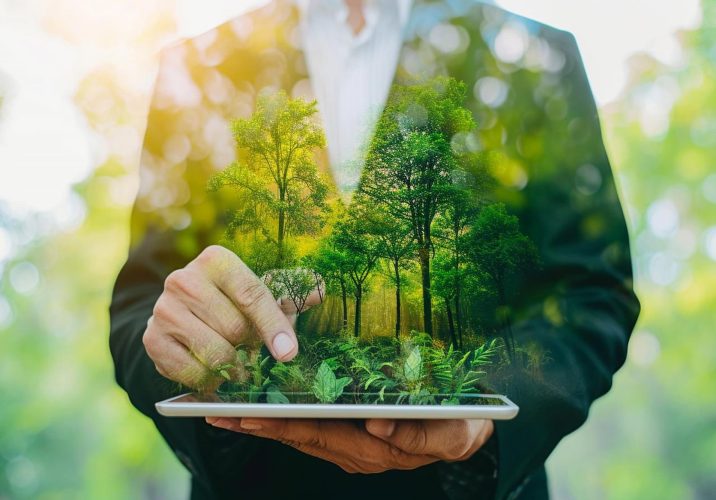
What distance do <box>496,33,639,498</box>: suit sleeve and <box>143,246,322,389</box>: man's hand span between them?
11.9 inches

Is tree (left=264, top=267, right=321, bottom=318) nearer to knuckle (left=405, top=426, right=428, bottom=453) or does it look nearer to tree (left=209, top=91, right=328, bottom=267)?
tree (left=209, top=91, right=328, bottom=267)

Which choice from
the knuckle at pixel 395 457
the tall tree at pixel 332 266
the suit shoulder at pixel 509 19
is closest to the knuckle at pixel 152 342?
the tall tree at pixel 332 266

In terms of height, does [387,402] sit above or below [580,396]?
above

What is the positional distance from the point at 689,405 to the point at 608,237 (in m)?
5.96

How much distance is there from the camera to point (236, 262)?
780 mm

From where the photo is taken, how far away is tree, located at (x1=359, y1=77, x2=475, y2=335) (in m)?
0.80

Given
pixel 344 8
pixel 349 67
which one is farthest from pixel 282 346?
pixel 344 8

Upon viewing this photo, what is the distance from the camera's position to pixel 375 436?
0.74 meters

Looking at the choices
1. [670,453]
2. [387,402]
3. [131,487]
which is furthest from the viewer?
[670,453]

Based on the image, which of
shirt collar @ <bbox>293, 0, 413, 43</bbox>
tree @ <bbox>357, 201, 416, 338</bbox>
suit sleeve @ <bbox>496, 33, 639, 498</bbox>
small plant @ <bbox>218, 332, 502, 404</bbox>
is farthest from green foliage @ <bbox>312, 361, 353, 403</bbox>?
shirt collar @ <bbox>293, 0, 413, 43</bbox>

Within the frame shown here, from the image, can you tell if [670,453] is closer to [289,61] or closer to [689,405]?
[689,405]

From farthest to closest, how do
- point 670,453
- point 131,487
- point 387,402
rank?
point 670,453 < point 131,487 < point 387,402

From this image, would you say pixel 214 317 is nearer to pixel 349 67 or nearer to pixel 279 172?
pixel 279 172

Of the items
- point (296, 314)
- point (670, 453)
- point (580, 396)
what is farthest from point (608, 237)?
point (670, 453)
